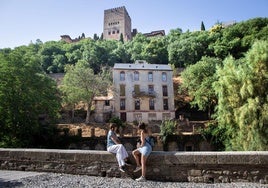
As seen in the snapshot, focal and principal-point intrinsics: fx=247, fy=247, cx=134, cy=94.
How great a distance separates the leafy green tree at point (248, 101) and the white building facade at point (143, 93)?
23.6 meters

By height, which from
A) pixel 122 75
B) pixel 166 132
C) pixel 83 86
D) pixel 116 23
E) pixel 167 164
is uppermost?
pixel 116 23

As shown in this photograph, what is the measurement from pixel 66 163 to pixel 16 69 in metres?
17.7

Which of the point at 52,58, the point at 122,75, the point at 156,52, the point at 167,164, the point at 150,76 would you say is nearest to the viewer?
the point at 167,164

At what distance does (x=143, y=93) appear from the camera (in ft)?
134

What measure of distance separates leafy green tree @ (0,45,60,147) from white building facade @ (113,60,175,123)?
17.8 m

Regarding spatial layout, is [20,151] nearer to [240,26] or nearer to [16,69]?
[16,69]

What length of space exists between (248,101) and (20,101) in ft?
57.8

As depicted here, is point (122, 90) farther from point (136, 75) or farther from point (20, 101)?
point (20, 101)

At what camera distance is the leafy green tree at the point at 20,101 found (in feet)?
66.9

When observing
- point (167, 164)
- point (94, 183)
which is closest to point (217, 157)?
point (167, 164)

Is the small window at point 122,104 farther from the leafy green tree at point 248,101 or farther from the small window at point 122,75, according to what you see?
the leafy green tree at point 248,101

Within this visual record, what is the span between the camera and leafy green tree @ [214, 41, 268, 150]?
47.1ft

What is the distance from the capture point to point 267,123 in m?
14.3

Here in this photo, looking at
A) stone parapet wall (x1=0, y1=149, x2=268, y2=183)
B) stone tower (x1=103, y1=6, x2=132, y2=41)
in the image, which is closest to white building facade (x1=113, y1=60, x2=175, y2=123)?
stone parapet wall (x1=0, y1=149, x2=268, y2=183)
